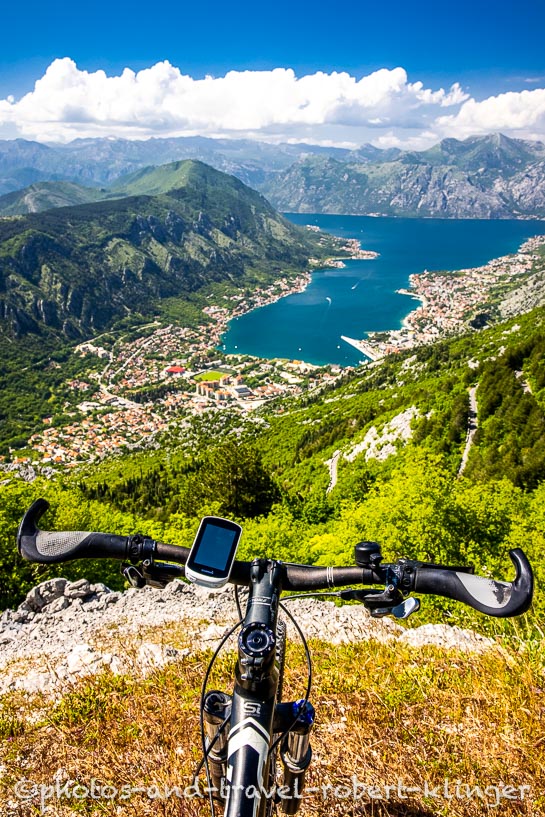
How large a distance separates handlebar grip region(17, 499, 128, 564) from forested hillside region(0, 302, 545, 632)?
3926 millimetres

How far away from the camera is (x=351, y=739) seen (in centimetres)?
319

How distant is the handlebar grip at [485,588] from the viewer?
1739mm

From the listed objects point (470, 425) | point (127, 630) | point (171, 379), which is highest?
point (127, 630)

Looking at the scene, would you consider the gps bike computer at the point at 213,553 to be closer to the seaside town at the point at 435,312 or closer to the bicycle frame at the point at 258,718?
the bicycle frame at the point at 258,718

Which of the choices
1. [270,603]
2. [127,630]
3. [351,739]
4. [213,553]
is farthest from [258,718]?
[127,630]

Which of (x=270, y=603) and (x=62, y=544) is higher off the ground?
(x=270, y=603)

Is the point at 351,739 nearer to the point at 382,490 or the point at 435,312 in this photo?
the point at 382,490

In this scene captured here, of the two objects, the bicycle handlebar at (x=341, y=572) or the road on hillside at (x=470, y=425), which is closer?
the bicycle handlebar at (x=341, y=572)

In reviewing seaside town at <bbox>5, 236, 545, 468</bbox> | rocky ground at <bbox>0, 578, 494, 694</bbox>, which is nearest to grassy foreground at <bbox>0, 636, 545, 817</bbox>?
rocky ground at <bbox>0, 578, 494, 694</bbox>

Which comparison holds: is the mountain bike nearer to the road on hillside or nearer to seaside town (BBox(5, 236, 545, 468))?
the road on hillside

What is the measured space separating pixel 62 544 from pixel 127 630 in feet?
16.2

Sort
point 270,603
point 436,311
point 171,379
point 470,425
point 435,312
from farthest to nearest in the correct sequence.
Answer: point 436,311 < point 435,312 < point 171,379 < point 470,425 < point 270,603

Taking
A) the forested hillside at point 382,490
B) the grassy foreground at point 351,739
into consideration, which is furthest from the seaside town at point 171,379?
the grassy foreground at point 351,739

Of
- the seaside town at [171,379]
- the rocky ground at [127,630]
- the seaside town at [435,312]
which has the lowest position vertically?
the seaside town at [171,379]
